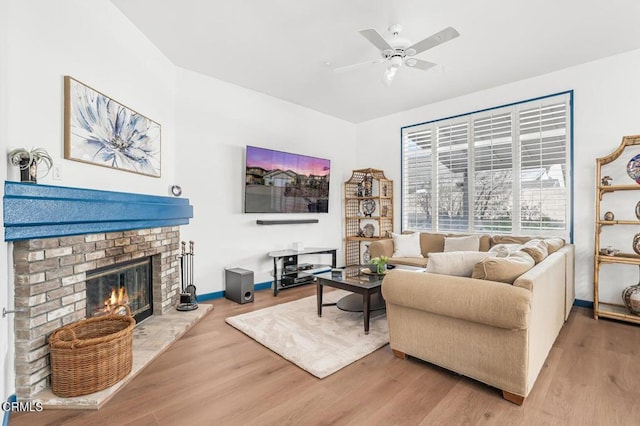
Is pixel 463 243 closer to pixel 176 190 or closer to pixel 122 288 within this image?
pixel 176 190

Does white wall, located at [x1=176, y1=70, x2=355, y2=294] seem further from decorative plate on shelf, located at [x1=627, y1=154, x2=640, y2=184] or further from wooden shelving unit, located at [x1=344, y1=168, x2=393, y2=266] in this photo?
decorative plate on shelf, located at [x1=627, y1=154, x2=640, y2=184]

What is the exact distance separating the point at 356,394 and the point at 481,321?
0.90m

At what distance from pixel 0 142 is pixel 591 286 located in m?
5.44

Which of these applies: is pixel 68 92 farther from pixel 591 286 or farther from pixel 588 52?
pixel 591 286

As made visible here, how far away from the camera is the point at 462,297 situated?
2.02m

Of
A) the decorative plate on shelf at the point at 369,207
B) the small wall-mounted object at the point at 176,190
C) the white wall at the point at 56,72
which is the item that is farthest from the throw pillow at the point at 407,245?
the white wall at the point at 56,72

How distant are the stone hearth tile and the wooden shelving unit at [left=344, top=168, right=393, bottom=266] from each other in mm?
3015

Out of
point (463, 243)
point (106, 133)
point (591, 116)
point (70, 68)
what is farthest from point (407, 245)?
point (70, 68)

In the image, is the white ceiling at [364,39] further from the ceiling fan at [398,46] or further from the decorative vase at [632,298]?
the decorative vase at [632,298]

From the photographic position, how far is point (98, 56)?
8.20ft

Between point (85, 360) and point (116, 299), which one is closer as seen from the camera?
point (85, 360)

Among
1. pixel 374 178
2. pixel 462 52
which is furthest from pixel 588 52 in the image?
pixel 374 178

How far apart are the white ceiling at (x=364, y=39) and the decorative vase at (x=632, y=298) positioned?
2538 millimetres

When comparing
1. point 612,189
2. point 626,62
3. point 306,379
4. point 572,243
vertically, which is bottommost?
point 306,379
